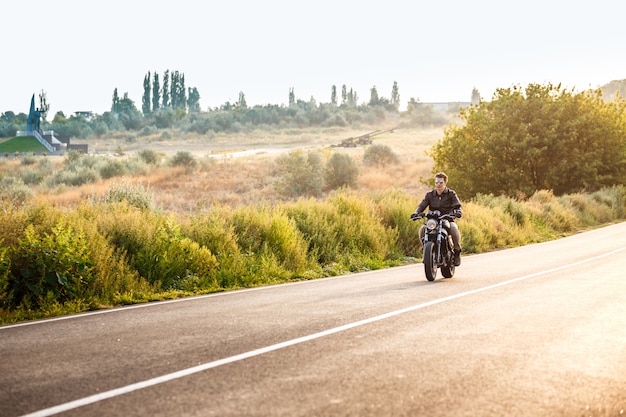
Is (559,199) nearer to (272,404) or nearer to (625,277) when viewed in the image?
(625,277)

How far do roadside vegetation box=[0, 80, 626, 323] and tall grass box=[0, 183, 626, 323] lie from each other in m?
0.03

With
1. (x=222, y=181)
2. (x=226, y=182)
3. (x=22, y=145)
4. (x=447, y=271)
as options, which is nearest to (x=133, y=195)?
(x=447, y=271)

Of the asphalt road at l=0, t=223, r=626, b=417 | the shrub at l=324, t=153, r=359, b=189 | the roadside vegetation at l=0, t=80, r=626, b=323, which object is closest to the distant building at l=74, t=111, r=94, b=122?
the roadside vegetation at l=0, t=80, r=626, b=323

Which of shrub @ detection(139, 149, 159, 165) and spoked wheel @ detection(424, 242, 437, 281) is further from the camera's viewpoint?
shrub @ detection(139, 149, 159, 165)

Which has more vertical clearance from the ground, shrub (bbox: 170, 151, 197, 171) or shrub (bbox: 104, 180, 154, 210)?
shrub (bbox: 104, 180, 154, 210)

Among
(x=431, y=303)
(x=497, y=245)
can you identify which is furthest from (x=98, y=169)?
(x=431, y=303)

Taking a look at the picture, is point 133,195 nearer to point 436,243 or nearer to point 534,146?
point 436,243

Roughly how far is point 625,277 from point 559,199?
1115 inches

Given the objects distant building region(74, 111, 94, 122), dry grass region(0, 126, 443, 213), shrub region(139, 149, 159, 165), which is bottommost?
dry grass region(0, 126, 443, 213)

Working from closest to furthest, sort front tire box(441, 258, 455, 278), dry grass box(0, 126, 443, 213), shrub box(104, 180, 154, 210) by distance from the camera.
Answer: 1. front tire box(441, 258, 455, 278)
2. shrub box(104, 180, 154, 210)
3. dry grass box(0, 126, 443, 213)

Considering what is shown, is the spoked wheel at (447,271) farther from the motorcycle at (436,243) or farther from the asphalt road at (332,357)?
the asphalt road at (332,357)

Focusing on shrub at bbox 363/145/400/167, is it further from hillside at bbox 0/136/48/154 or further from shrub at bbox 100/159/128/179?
hillside at bbox 0/136/48/154

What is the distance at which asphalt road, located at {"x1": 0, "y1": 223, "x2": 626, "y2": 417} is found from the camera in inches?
229

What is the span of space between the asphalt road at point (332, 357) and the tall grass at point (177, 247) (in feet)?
4.02
